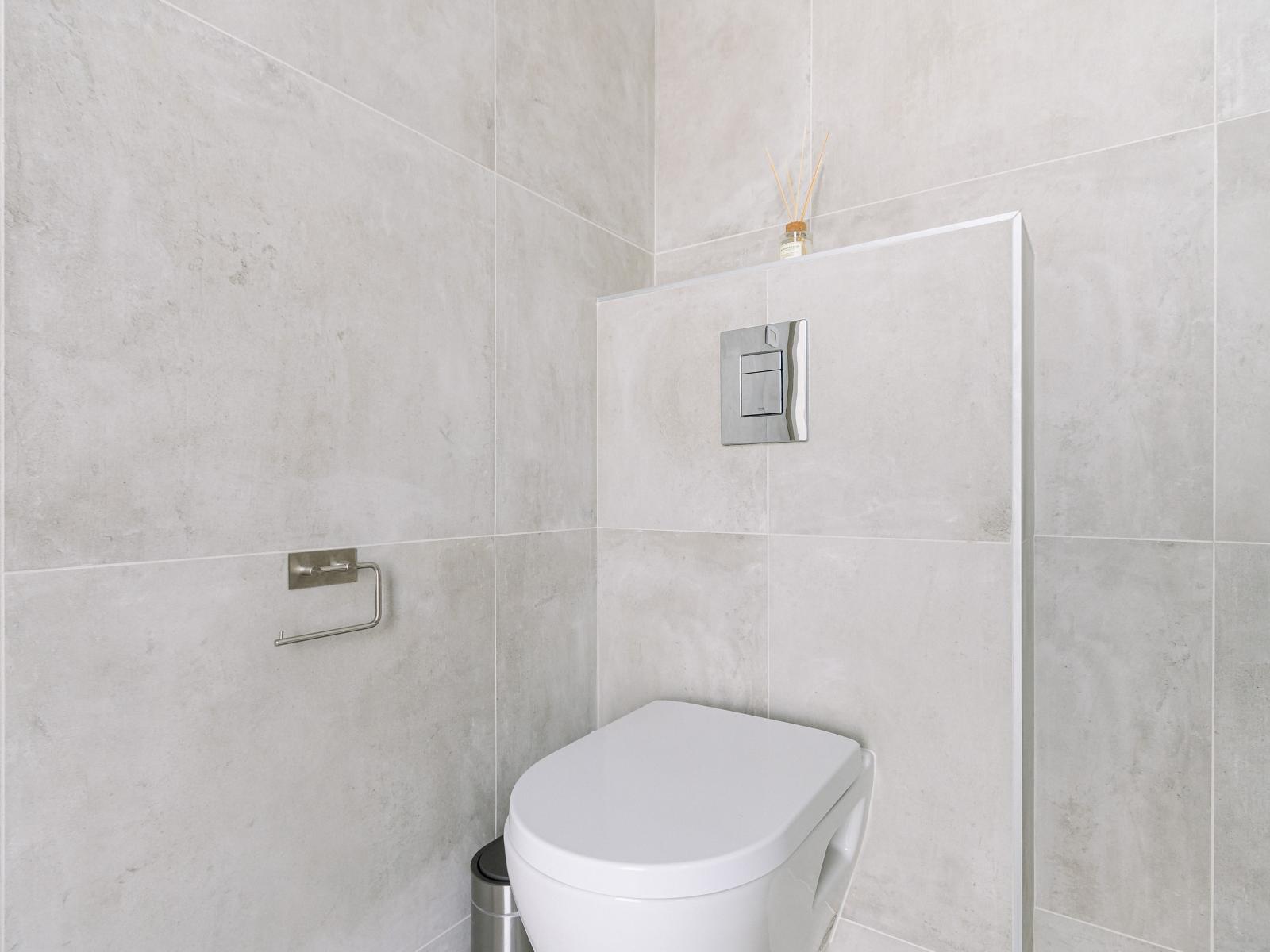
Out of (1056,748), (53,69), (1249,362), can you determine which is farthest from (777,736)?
(53,69)

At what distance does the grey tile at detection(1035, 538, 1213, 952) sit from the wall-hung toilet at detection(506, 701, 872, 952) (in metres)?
0.37

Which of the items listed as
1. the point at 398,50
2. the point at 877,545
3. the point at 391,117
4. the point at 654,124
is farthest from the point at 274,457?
the point at 654,124

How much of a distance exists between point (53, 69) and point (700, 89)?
124 centimetres

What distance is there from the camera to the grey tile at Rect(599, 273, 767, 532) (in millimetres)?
1202

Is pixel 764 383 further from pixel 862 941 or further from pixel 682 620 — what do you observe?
pixel 862 941

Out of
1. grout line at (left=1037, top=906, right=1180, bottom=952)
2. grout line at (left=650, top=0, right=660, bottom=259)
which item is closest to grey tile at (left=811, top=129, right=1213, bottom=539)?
grout line at (left=1037, top=906, right=1180, bottom=952)

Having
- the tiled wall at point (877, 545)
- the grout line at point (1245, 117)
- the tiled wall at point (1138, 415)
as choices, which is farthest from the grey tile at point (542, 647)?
the grout line at point (1245, 117)

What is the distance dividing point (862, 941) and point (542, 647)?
0.70 meters

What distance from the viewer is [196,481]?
0.77 m

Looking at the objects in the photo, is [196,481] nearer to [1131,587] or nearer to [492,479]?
[492,479]

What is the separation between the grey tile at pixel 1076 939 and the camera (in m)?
1.06

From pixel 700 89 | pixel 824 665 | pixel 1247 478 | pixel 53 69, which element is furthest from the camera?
pixel 700 89

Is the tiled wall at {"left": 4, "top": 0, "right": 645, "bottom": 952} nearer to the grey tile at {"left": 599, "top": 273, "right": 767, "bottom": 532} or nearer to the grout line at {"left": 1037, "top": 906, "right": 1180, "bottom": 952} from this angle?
the grey tile at {"left": 599, "top": 273, "right": 767, "bottom": 532}

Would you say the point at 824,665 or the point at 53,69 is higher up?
the point at 53,69
